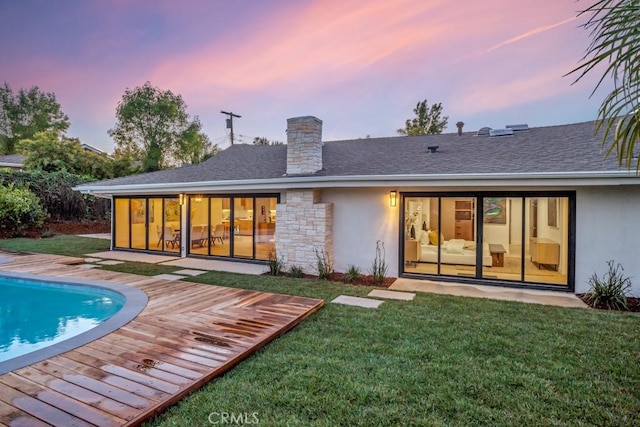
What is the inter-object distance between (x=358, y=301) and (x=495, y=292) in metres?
3.05

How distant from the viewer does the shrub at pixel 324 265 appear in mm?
8508

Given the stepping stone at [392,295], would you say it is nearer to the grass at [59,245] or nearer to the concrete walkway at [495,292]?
the concrete walkway at [495,292]

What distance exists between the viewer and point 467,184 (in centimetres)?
734

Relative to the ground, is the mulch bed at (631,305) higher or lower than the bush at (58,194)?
lower

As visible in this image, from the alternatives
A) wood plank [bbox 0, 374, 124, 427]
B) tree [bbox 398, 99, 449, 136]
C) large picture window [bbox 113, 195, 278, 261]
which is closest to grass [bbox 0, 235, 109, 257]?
large picture window [bbox 113, 195, 278, 261]

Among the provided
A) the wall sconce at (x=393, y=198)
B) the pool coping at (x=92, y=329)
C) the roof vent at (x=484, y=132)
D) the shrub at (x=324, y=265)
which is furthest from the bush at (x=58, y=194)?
the roof vent at (x=484, y=132)

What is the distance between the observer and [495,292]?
283 inches

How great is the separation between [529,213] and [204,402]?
286 inches

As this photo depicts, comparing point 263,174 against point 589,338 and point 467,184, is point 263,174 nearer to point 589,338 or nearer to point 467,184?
point 467,184

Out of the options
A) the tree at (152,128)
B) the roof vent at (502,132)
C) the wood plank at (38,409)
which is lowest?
the wood plank at (38,409)

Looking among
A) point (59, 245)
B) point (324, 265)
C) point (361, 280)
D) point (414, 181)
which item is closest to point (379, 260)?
point (361, 280)

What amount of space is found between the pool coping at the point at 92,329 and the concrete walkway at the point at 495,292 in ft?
16.5

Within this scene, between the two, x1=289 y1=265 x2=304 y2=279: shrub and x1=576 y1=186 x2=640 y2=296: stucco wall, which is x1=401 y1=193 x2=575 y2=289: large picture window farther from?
x1=289 y1=265 x2=304 y2=279: shrub

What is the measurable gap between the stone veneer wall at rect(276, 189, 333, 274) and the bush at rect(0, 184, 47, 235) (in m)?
13.6
